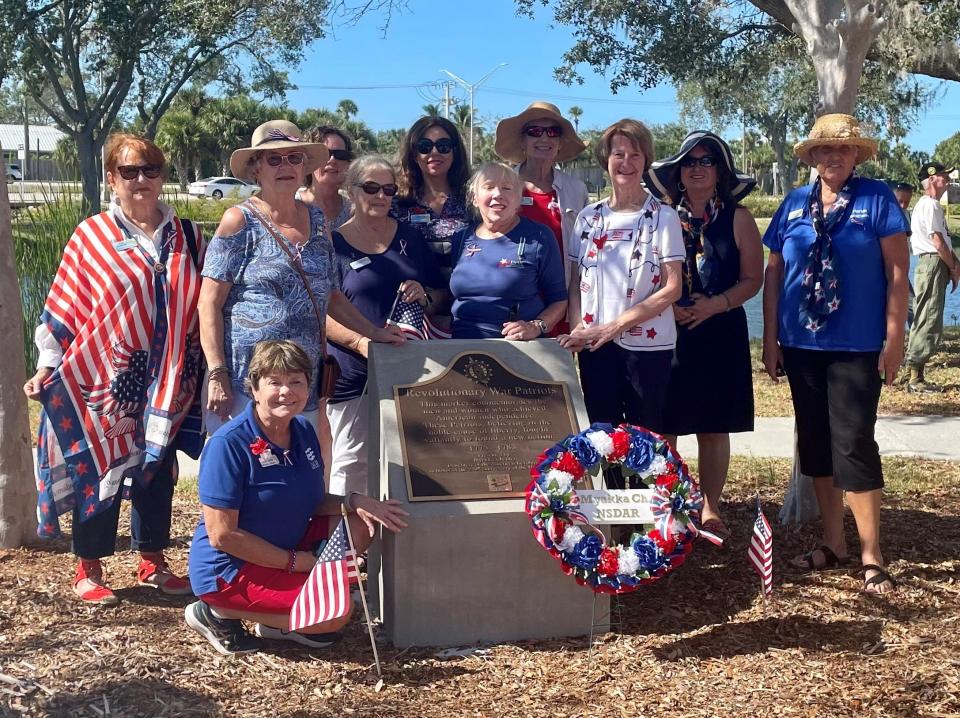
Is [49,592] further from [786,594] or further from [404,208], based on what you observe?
[786,594]

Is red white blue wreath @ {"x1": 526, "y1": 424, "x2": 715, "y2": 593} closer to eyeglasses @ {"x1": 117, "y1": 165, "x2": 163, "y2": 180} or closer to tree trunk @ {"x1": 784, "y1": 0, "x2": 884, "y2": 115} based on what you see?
eyeglasses @ {"x1": 117, "y1": 165, "x2": 163, "y2": 180}

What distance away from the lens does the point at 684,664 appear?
4133mm

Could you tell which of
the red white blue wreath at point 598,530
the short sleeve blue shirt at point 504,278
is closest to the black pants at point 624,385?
the short sleeve blue shirt at point 504,278

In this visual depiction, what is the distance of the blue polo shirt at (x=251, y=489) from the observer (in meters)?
3.95

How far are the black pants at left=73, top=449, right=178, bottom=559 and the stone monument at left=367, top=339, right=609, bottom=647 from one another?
37.0 inches

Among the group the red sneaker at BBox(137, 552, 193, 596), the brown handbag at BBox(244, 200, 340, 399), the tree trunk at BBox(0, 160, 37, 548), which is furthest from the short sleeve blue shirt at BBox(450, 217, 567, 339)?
the tree trunk at BBox(0, 160, 37, 548)

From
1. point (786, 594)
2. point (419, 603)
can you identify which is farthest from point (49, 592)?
point (786, 594)

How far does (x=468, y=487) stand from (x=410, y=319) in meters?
0.92

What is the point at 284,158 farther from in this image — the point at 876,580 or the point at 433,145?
the point at 876,580

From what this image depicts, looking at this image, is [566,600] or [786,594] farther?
[786,594]

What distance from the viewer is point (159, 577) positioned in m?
4.92

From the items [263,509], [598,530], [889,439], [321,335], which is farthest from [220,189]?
[598,530]

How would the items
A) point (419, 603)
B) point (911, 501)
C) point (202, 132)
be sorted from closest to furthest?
1. point (419, 603)
2. point (911, 501)
3. point (202, 132)

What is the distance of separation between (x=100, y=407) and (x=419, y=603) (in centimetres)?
159
